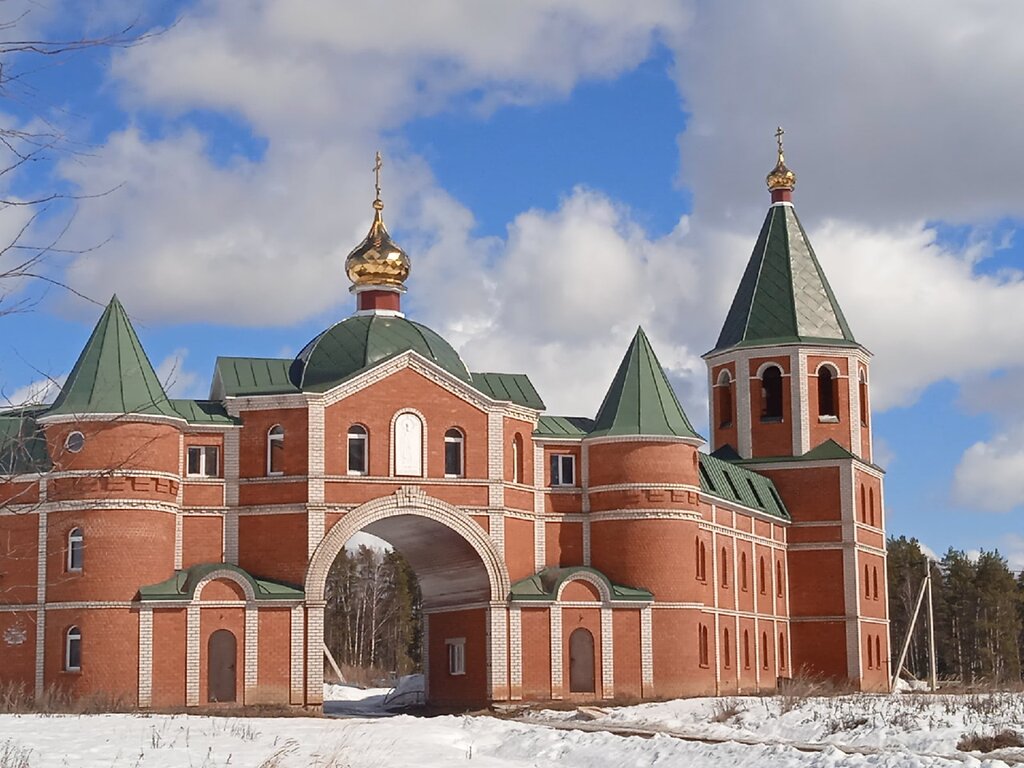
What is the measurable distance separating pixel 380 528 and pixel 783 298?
52.6 feet

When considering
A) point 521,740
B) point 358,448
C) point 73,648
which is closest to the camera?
point 521,740

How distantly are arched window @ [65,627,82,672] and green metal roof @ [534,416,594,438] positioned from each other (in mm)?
11325

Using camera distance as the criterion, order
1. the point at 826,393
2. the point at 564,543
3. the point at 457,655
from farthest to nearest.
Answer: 1. the point at 826,393
2. the point at 457,655
3. the point at 564,543

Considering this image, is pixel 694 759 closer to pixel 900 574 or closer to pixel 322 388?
pixel 322 388

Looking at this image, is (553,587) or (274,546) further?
(553,587)

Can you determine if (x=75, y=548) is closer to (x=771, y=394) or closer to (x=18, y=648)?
(x=18, y=648)

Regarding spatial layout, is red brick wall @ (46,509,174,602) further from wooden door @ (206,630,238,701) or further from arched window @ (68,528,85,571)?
wooden door @ (206,630,238,701)

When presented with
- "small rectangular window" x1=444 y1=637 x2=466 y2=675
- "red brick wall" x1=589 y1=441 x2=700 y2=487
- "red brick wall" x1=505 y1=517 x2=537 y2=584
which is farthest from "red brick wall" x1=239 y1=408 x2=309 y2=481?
"red brick wall" x1=589 y1=441 x2=700 y2=487

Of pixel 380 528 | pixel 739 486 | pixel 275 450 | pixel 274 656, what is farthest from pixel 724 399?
pixel 274 656

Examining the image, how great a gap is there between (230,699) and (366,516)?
4731 mm

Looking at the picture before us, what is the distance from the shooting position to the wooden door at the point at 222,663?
104ft

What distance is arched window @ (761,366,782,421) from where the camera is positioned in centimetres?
4525

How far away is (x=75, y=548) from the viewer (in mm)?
31422

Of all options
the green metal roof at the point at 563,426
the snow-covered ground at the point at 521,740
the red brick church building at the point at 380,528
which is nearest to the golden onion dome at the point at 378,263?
the red brick church building at the point at 380,528
